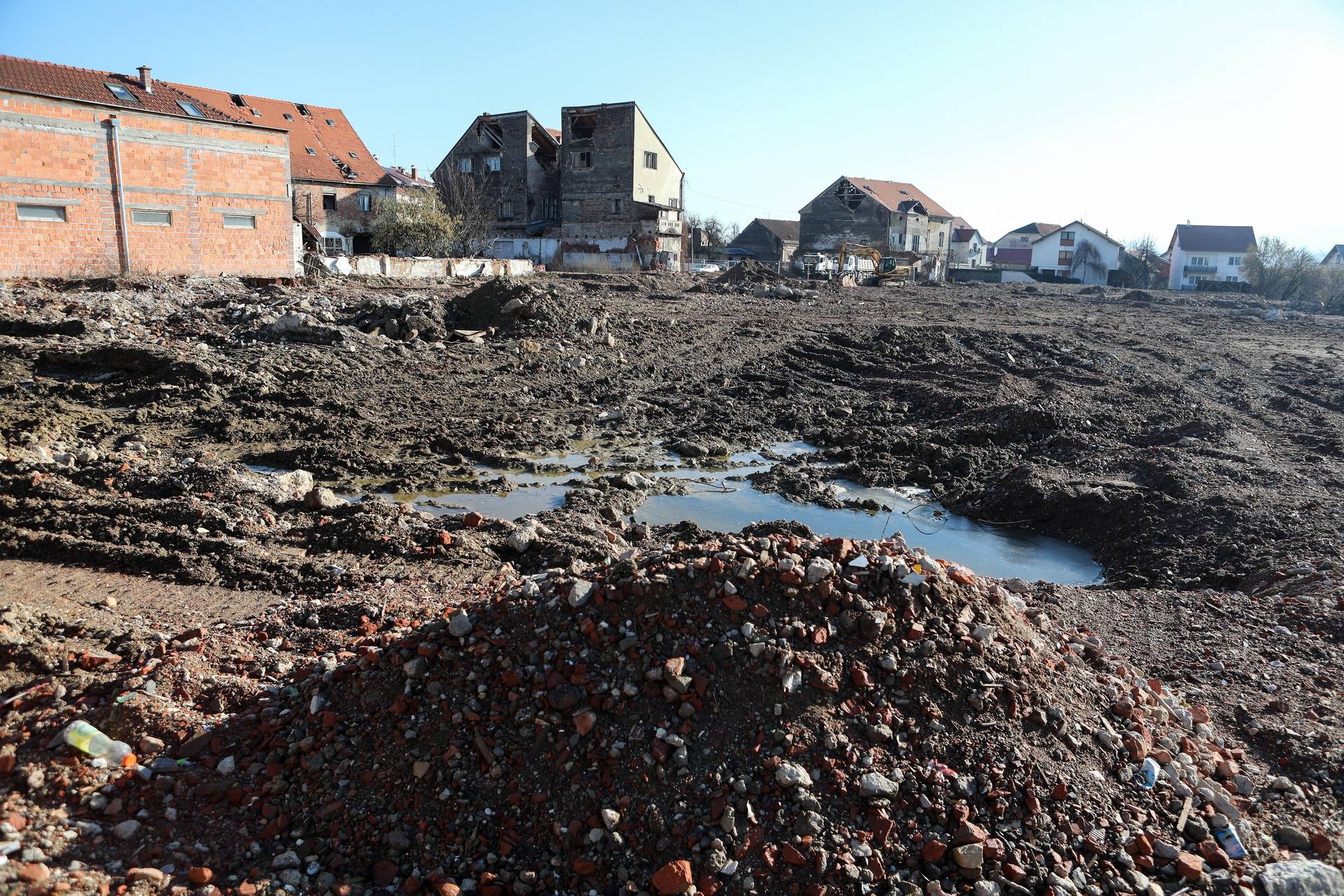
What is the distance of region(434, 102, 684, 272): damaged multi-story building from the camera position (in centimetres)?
4875

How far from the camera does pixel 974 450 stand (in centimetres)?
1201

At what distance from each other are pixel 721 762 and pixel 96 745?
2.81m

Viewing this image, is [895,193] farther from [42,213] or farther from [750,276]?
[42,213]

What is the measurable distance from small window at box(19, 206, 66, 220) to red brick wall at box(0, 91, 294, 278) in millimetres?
136

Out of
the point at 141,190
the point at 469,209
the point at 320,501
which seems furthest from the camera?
the point at 469,209

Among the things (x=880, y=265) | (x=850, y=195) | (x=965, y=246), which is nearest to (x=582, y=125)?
(x=880, y=265)

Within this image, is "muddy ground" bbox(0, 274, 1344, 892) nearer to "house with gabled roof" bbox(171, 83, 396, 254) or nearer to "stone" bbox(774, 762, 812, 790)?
"stone" bbox(774, 762, 812, 790)

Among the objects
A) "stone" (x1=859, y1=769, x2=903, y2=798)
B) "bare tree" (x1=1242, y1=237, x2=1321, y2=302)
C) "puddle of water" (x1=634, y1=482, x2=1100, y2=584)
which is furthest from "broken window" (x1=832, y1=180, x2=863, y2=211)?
"stone" (x1=859, y1=769, x2=903, y2=798)

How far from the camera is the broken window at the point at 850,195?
200ft

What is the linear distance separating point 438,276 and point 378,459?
77.3 feet

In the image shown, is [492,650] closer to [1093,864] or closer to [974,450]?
[1093,864]

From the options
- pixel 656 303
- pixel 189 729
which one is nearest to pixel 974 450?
pixel 189 729

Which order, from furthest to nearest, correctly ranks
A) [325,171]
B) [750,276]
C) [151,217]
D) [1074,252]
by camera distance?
1. [1074,252]
2. [750,276]
3. [325,171]
4. [151,217]

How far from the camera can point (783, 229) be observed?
75.7m
